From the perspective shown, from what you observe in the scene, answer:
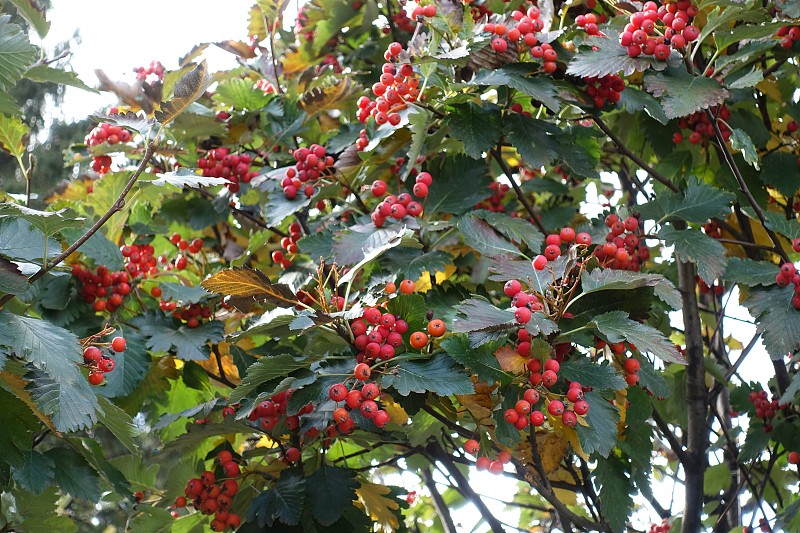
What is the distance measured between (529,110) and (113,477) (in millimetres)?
1642

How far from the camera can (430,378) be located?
1709mm

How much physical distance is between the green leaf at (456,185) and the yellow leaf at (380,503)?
849 millimetres

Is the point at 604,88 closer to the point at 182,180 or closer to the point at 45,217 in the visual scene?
the point at 182,180

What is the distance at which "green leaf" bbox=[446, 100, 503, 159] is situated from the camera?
222cm

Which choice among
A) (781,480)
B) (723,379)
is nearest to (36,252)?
(723,379)

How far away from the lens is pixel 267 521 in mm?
2172

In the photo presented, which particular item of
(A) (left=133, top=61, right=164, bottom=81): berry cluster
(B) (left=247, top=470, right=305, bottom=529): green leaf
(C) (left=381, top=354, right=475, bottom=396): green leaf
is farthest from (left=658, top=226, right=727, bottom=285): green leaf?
(A) (left=133, top=61, right=164, bottom=81): berry cluster

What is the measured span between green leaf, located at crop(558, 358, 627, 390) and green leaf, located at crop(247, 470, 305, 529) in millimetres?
824

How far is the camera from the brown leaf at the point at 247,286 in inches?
71.0

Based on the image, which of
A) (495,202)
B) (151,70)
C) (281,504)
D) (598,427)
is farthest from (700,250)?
(151,70)

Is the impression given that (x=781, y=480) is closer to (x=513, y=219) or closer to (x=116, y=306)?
(x=513, y=219)

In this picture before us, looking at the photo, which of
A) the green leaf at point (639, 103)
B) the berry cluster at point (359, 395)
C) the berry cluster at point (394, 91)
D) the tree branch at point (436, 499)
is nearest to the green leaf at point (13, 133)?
the berry cluster at point (394, 91)

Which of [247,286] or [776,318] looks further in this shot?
[776,318]

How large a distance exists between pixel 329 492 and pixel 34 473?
2.58ft
